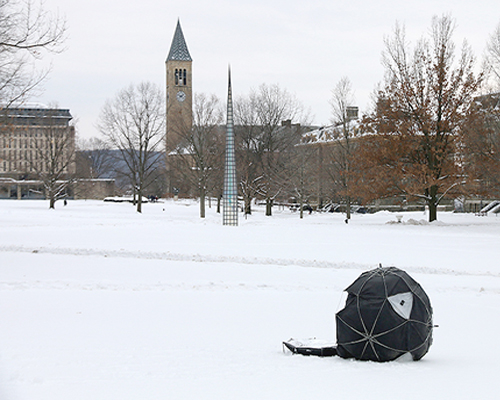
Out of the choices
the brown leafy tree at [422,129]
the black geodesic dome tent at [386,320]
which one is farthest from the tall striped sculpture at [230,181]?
the black geodesic dome tent at [386,320]

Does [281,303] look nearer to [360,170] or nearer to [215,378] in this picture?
[215,378]

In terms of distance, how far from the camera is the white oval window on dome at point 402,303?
7227 mm

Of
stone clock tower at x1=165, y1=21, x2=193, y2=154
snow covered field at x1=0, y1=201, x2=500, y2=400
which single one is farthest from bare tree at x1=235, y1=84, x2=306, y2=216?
stone clock tower at x1=165, y1=21, x2=193, y2=154

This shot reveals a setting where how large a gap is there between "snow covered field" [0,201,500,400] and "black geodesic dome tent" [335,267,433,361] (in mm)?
235

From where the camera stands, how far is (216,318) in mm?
10461

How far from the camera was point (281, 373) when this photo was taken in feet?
22.7

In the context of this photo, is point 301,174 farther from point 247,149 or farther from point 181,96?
point 181,96

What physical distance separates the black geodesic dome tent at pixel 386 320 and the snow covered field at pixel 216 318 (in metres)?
0.24

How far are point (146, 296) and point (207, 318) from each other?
2.48m

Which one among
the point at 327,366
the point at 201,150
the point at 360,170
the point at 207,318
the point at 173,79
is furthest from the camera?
the point at 173,79

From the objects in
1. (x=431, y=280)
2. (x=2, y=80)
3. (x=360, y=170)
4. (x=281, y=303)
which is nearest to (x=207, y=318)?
(x=281, y=303)

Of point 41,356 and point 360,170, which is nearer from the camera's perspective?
point 41,356

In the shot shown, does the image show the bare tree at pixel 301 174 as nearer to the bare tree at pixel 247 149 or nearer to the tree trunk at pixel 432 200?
the bare tree at pixel 247 149

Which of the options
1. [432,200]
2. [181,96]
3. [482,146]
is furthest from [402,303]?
[181,96]
